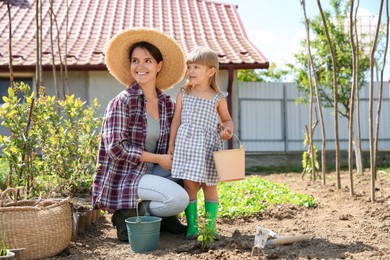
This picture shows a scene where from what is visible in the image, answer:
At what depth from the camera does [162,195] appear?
3.58 metres

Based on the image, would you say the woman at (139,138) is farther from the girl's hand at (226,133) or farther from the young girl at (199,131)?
the girl's hand at (226,133)

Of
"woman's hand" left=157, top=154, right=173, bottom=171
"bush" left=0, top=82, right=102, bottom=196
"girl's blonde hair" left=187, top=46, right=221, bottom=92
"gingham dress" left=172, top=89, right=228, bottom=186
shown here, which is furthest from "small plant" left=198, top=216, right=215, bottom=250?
"girl's blonde hair" left=187, top=46, right=221, bottom=92

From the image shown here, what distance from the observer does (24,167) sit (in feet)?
12.7

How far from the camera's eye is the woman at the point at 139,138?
3617 mm

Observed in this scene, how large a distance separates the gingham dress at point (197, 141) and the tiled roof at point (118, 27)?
570 cm

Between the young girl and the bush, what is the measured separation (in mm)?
769

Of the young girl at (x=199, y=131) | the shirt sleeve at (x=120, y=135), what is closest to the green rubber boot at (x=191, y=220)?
the young girl at (x=199, y=131)

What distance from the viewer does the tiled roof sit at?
949cm

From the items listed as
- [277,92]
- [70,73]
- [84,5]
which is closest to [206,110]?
[70,73]

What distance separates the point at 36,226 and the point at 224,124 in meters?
1.52

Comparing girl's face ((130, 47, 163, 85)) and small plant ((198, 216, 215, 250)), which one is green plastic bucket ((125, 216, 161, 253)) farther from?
girl's face ((130, 47, 163, 85))

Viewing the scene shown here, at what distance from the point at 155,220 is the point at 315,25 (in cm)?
834

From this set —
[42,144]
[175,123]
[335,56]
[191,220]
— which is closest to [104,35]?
[335,56]

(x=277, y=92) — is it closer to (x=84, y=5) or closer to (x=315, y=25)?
(x=315, y=25)
